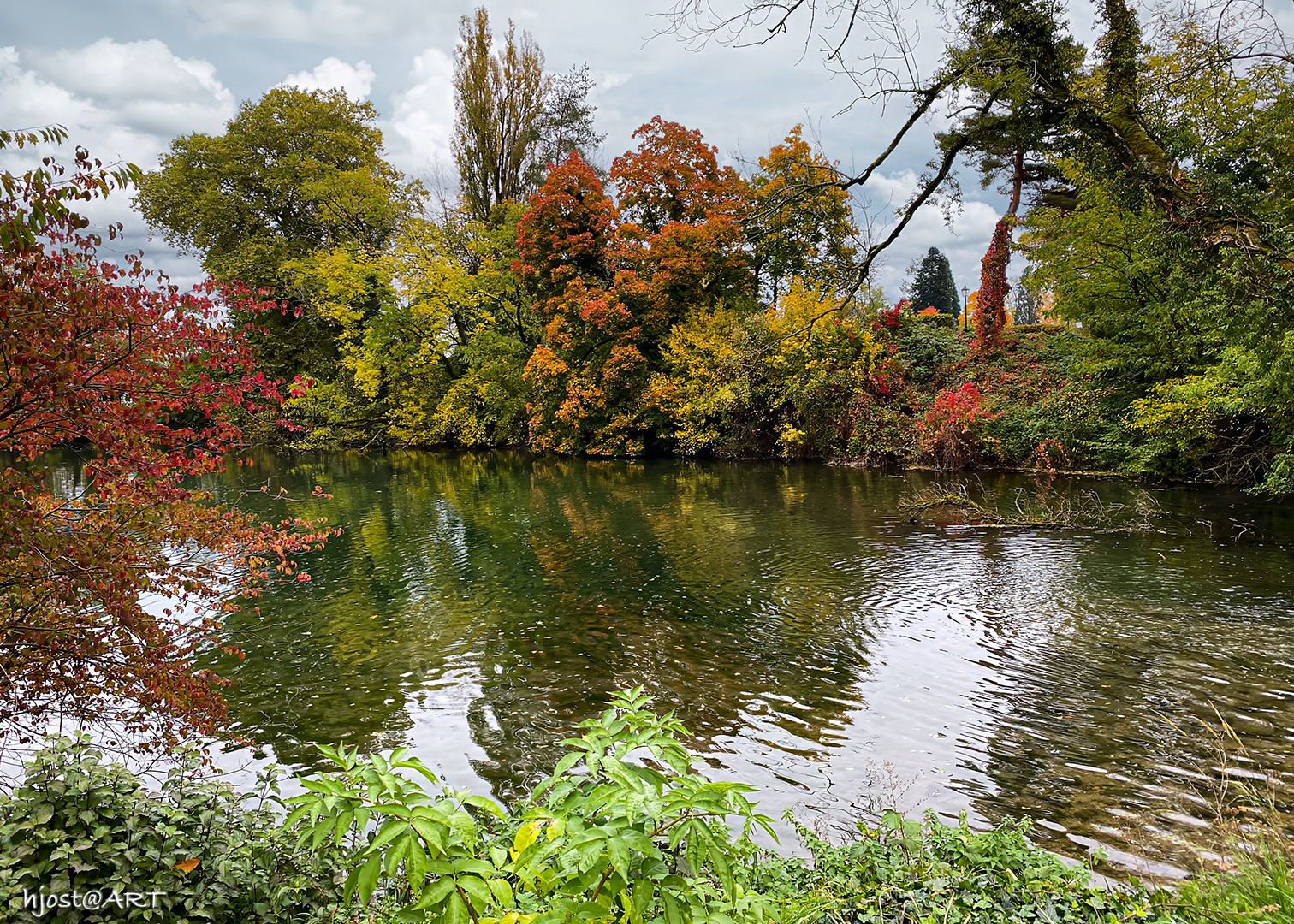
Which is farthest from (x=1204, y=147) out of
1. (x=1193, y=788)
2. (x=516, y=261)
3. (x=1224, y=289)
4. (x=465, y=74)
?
(x=465, y=74)

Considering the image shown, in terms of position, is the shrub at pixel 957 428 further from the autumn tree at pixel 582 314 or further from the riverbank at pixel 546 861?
the riverbank at pixel 546 861

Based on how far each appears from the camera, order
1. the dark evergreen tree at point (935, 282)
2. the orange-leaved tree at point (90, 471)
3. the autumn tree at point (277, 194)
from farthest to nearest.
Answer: the dark evergreen tree at point (935, 282)
the autumn tree at point (277, 194)
the orange-leaved tree at point (90, 471)

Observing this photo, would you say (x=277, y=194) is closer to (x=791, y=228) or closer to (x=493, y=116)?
(x=493, y=116)

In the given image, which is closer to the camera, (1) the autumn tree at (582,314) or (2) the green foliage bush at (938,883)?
(2) the green foliage bush at (938,883)

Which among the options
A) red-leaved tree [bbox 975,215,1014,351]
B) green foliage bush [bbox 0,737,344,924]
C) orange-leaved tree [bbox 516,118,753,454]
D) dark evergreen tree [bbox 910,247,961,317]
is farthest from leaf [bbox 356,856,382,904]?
dark evergreen tree [bbox 910,247,961,317]

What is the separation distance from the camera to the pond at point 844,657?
4.36 metres

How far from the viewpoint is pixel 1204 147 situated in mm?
6168

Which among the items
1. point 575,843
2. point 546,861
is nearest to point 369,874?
point 575,843

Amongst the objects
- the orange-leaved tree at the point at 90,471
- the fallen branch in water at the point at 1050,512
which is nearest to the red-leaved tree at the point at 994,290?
the fallen branch in water at the point at 1050,512

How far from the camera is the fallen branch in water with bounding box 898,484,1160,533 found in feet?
36.4

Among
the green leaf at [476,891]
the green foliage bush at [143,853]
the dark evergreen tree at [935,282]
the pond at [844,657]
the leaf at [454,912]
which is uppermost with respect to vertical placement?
the dark evergreen tree at [935,282]

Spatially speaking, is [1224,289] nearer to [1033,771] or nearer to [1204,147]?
[1204,147]

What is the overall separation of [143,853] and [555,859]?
1.62 m

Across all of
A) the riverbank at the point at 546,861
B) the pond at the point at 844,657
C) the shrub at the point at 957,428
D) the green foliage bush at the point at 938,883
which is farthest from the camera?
the shrub at the point at 957,428
